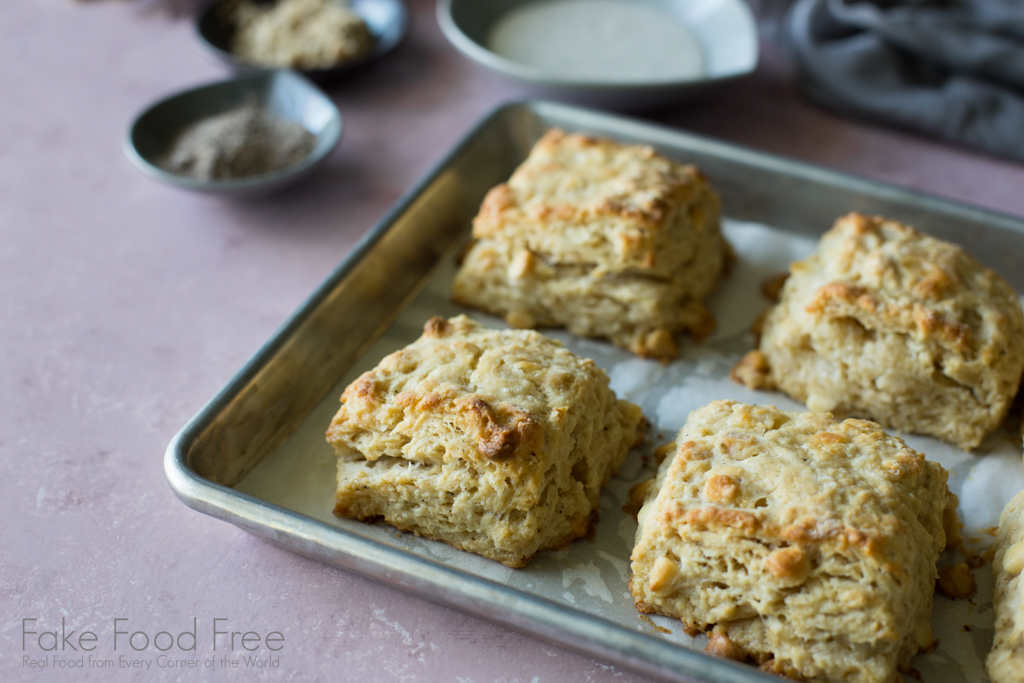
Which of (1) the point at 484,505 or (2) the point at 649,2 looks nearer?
(1) the point at 484,505

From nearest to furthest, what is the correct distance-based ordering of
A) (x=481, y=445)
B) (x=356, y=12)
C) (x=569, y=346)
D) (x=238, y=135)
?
(x=481, y=445)
(x=569, y=346)
(x=238, y=135)
(x=356, y=12)

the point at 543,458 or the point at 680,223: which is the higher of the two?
the point at 680,223

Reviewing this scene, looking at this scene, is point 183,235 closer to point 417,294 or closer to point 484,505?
point 417,294

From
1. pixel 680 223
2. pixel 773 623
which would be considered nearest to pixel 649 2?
pixel 680 223

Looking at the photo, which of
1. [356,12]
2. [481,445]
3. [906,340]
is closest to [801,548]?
[481,445]

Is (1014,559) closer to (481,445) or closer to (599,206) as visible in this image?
(481,445)

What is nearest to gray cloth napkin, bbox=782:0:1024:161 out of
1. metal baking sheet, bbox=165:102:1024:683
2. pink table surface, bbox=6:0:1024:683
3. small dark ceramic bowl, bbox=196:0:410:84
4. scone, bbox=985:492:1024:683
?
pink table surface, bbox=6:0:1024:683
